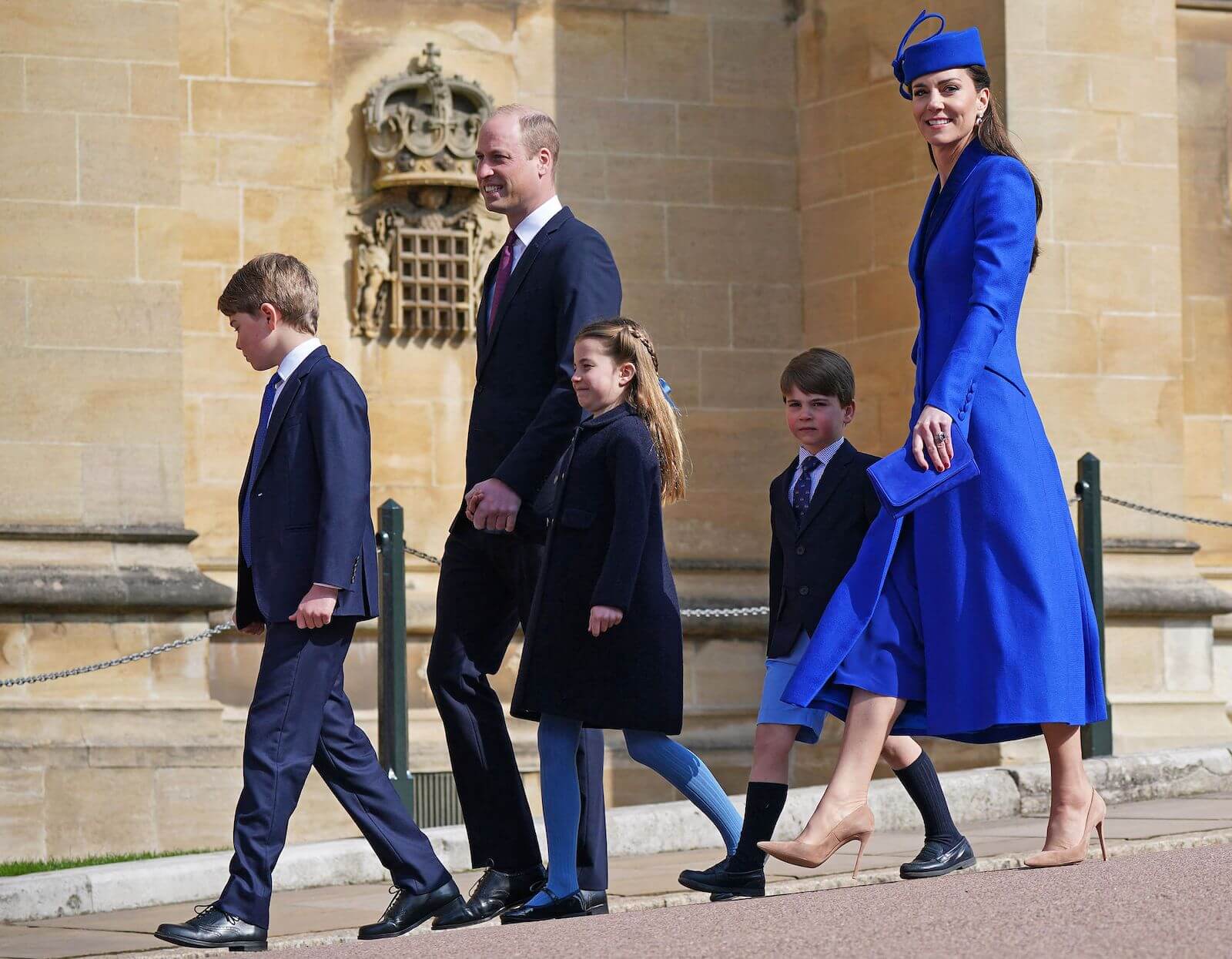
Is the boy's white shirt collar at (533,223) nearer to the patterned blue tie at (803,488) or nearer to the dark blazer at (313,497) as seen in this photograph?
the dark blazer at (313,497)

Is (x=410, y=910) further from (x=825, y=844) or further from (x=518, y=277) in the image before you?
(x=518, y=277)

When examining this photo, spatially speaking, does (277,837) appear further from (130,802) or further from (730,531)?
(730,531)

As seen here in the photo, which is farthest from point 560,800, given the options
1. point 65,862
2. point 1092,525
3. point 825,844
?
point 1092,525

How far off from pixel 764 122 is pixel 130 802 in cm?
468

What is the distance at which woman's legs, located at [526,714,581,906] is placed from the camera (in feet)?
16.5

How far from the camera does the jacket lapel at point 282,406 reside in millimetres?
5102

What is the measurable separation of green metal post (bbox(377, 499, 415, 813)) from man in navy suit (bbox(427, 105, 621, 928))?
103 inches

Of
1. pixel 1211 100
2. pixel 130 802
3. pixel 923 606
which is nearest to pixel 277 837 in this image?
pixel 923 606

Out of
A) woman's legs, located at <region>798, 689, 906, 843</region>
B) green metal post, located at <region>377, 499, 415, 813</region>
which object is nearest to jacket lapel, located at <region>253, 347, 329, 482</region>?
woman's legs, located at <region>798, 689, 906, 843</region>

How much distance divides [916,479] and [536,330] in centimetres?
104

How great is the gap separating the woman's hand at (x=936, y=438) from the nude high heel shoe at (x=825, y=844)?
76 centimetres

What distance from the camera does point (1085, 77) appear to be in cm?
991

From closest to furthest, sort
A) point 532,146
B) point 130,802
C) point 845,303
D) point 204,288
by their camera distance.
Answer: point 532,146 < point 130,802 < point 204,288 < point 845,303

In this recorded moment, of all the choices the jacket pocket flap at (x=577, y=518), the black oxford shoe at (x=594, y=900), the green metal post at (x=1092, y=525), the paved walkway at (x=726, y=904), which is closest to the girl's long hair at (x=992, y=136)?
the jacket pocket flap at (x=577, y=518)
